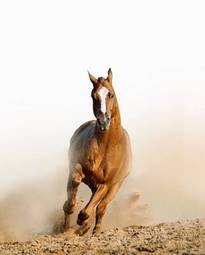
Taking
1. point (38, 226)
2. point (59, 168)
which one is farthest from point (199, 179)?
point (38, 226)

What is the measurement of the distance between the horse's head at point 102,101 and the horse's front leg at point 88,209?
50.9 inches

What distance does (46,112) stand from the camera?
48.0 meters

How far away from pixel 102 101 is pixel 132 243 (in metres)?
3.37

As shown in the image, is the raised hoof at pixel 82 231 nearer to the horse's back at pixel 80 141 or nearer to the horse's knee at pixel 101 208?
the horse's knee at pixel 101 208

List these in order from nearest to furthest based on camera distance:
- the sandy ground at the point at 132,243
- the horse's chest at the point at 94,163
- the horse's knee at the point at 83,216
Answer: the sandy ground at the point at 132,243, the horse's knee at the point at 83,216, the horse's chest at the point at 94,163

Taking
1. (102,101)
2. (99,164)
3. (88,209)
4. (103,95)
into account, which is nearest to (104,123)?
(102,101)

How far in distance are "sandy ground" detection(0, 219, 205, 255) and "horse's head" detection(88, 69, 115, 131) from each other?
2007 mm

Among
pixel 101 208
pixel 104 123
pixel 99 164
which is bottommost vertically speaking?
pixel 101 208

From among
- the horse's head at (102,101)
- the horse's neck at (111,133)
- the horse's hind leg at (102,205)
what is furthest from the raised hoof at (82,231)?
the horse's head at (102,101)

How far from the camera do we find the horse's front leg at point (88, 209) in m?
14.9

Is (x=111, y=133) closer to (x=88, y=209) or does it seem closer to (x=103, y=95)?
(x=103, y=95)

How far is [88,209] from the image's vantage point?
592 inches

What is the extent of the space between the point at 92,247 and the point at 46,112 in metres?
36.2

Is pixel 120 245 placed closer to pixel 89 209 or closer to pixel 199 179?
pixel 89 209
